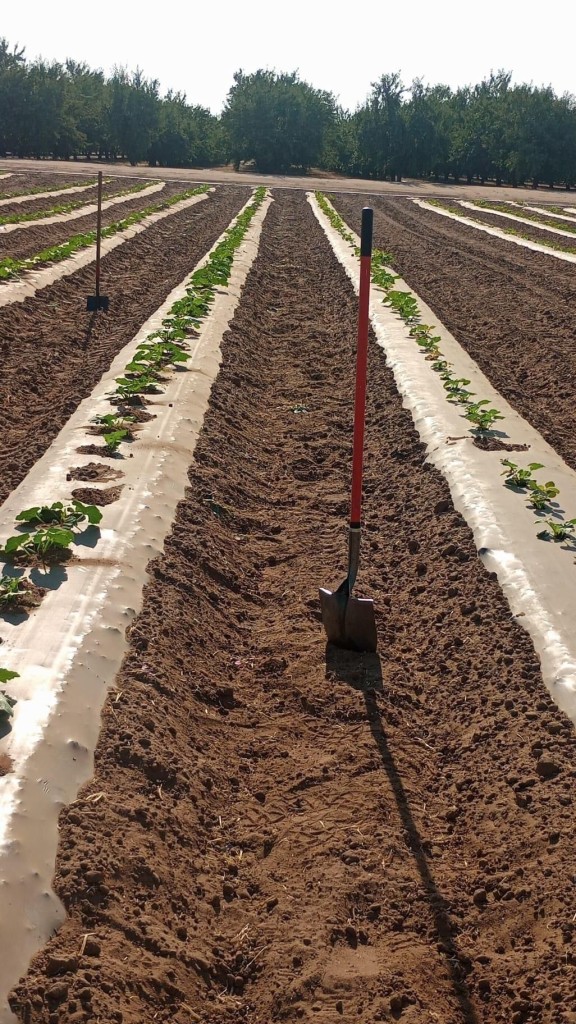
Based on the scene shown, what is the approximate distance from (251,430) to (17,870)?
22.2ft

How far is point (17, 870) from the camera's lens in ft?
10.7

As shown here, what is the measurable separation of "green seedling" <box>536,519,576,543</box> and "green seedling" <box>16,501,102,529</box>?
2932 millimetres

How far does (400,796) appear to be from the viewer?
4.33m

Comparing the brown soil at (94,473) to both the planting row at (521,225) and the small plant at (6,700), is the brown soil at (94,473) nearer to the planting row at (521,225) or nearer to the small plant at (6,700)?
the small plant at (6,700)

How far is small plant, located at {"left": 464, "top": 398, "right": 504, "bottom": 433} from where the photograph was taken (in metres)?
8.59

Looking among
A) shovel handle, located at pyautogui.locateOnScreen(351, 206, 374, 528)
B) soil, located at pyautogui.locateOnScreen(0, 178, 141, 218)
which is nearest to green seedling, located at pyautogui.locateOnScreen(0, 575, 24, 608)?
shovel handle, located at pyautogui.locateOnScreen(351, 206, 374, 528)

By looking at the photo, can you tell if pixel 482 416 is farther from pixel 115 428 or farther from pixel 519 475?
pixel 115 428

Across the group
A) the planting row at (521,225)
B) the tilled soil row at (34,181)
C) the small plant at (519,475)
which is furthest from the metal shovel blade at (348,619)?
the tilled soil row at (34,181)

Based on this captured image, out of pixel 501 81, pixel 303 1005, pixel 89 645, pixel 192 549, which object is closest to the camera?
pixel 303 1005

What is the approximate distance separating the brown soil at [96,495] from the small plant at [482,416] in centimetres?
351

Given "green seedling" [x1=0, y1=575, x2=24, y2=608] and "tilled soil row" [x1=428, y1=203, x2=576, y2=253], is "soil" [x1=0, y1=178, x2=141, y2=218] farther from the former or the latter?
"green seedling" [x1=0, y1=575, x2=24, y2=608]

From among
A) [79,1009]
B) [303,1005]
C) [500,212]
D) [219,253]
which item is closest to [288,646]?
[303,1005]

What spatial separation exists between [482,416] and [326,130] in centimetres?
8221

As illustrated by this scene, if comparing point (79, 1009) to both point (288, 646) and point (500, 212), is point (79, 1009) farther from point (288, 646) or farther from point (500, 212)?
point (500, 212)
